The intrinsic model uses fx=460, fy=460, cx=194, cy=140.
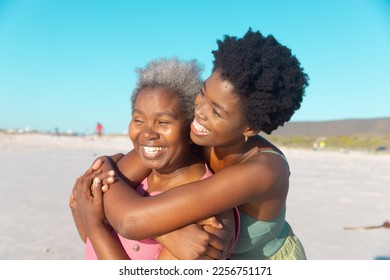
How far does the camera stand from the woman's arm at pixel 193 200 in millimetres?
2113

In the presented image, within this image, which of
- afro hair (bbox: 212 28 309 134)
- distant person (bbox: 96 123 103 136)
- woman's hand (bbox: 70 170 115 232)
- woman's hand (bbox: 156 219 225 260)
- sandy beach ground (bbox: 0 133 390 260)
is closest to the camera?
woman's hand (bbox: 156 219 225 260)

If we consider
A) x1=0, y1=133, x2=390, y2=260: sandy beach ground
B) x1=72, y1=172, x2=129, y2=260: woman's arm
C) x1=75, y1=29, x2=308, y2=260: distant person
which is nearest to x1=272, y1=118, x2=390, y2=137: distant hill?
x1=0, y1=133, x2=390, y2=260: sandy beach ground

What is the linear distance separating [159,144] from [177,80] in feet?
1.17

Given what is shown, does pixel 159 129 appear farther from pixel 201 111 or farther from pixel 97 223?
pixel 97 223

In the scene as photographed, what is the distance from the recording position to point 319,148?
25.0 m

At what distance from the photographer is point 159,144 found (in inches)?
92.7

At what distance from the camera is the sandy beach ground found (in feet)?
20.7

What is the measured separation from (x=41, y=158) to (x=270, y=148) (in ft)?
50.1

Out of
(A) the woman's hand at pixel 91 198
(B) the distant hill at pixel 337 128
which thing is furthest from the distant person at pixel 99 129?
(A) the woman's hand at pixel 91 198

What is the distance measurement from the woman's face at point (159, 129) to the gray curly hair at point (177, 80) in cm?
4

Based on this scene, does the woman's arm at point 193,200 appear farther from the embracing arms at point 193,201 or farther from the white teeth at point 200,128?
the white teeth at point 200,128

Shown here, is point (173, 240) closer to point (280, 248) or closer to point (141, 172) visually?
point (141, 172)

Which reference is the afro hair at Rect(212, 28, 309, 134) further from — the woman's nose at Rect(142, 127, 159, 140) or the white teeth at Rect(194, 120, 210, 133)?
the woman's nose at Rect(142, 127, 159, 140)

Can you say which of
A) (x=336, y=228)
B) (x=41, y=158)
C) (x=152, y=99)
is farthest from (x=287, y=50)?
(x=41, y=158)
